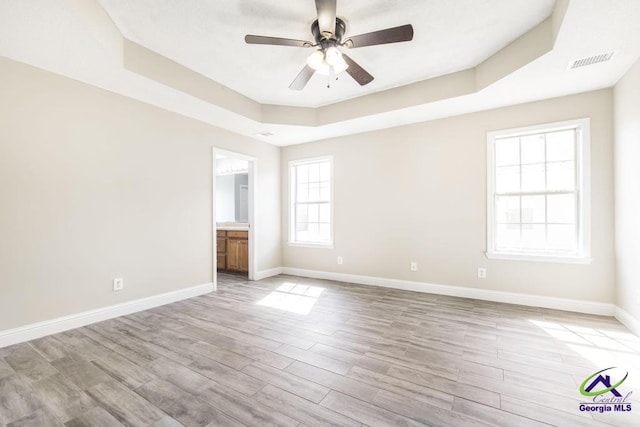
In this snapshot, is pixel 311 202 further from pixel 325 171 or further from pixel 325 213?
pixel 325 171

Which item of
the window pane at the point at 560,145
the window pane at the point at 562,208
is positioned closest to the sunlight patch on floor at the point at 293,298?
the window pane at the point at 562,208

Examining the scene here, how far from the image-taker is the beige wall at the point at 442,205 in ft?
10.5

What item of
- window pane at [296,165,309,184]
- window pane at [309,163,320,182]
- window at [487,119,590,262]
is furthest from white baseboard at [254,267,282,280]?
window at [487,119,590,262]

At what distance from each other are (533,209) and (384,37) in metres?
2.93

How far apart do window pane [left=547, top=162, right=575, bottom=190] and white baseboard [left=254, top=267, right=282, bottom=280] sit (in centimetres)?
441

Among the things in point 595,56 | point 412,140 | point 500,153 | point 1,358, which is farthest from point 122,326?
point 595,56

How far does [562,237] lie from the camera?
3.42 metres

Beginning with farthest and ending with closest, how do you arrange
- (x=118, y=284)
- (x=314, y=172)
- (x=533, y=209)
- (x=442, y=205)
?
(x=314, y=172) → (x=442, y=205) → (x=533, y=209) → (x=118, y=284)

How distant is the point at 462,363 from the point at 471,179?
255 cm

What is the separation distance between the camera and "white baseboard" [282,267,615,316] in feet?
10.6

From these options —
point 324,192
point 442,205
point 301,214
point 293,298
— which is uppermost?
point 324,192

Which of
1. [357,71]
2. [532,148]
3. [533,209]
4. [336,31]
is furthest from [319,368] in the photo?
[532,148]

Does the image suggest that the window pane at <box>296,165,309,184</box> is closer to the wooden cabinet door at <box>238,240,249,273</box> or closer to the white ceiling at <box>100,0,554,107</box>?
the wooden cabinet door at <box>238,240,249,273</box>

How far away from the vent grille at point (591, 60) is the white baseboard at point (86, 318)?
503cm
